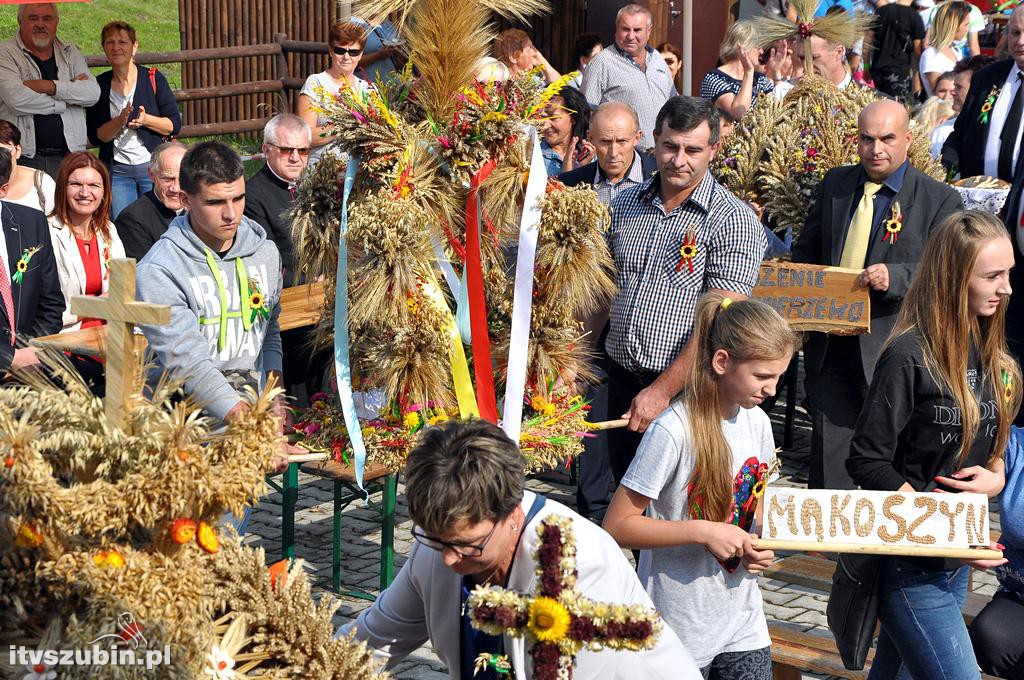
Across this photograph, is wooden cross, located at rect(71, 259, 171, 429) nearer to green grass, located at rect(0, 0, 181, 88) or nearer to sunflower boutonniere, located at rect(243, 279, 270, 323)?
sunflower boutonniere, located at rect(243, 279, 270, 323)

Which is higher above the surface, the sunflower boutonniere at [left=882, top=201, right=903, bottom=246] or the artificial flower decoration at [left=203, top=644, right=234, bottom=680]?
the sunflower boutonniere at [left=882, top=201, right=903, bottom=246]

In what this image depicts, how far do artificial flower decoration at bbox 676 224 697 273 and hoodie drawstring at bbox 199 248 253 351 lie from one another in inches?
70.7

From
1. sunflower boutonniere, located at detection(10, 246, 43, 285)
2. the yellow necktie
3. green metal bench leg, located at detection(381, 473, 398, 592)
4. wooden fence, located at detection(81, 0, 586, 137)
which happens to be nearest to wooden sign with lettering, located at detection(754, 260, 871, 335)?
the yellow necktie

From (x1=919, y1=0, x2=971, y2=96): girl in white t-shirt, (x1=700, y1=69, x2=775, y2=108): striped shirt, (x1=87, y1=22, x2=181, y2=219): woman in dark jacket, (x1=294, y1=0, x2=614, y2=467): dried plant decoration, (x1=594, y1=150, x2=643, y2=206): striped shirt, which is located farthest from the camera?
(x1=919, y1=0, x2=971, y2=96): girl in white t-shirt

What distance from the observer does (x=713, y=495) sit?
3398 mm

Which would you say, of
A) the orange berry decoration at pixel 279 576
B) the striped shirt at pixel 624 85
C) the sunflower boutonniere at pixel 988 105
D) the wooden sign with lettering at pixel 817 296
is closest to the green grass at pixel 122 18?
the striped shirt at pixel 624 85

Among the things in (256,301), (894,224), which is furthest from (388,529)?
(894,224)

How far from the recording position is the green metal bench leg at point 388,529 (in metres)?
5.46

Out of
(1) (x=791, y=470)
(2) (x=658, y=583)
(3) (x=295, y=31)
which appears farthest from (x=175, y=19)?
(2) (x=658, y=583)

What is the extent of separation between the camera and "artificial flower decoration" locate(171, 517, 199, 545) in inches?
87.1

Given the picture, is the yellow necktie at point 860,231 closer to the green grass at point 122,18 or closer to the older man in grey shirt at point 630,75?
the older man in grey shirt at point 630,75

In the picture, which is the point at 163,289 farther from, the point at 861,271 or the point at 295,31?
the point at 295,31

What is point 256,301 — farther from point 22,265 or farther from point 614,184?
point 614,184

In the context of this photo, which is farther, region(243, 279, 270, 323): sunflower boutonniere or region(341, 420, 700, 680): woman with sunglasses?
region(243, 279, 270, 323): sunflower boutonniere
